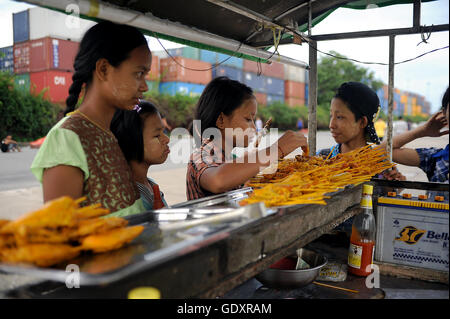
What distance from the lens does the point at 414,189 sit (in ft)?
6.19

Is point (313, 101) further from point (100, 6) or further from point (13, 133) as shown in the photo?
point (13, 133)

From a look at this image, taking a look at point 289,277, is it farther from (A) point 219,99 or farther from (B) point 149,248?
(A) point 219,99

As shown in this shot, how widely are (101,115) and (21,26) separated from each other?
2778 cm

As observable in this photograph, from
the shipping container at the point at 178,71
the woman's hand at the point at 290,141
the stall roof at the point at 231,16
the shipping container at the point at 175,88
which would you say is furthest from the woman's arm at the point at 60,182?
the shipping container at the point at 175,88

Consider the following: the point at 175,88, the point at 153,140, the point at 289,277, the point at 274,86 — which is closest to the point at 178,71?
the point at 175,88

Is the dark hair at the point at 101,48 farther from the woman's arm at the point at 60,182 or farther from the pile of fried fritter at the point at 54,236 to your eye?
the pile of fried fritter at the point at 54,236

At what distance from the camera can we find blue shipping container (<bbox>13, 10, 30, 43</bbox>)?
2331cm

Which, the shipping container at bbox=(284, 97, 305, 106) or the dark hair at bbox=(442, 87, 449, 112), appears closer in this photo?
the dark hair at bbox=(442, 87, 449, 112)

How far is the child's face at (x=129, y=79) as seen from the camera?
1.47 meters

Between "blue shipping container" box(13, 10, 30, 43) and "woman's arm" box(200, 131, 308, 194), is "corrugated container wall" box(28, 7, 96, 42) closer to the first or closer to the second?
"woman's arm" box(200, 131, 308, 194)

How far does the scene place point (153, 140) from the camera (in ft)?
6.72

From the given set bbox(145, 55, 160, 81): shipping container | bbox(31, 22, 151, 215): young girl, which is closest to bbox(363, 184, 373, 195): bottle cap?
bbox(31, 22, 151, 215): young girl

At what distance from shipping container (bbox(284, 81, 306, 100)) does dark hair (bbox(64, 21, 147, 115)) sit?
43.1 metres
